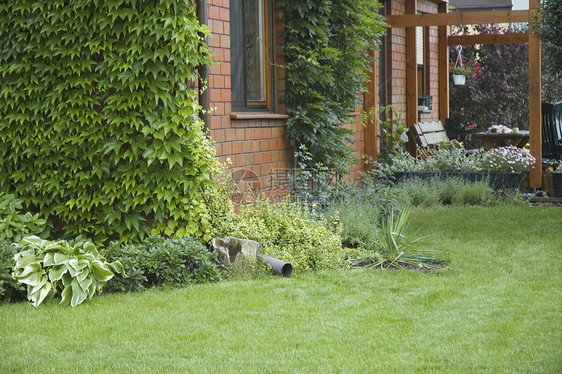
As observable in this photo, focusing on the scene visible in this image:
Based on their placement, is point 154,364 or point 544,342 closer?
point 154,364

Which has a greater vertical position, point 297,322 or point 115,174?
point 115,174

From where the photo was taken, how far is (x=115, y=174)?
689 centimetres

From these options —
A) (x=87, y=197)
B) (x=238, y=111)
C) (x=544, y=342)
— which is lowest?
(x=544, y=342)

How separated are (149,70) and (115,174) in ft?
2.88

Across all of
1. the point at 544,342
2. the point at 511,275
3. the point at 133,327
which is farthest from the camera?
the point at 511,275

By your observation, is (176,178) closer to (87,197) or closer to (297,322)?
(87,197)

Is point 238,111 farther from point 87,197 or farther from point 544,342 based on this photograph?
point 544,342

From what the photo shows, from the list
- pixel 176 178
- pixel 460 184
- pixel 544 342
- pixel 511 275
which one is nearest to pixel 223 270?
pixel 176 178

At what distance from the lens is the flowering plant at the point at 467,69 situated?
18781 millimetres

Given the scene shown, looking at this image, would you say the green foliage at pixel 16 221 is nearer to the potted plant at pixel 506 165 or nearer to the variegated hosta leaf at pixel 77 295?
the variegated hosta leaf at pixel 77 295

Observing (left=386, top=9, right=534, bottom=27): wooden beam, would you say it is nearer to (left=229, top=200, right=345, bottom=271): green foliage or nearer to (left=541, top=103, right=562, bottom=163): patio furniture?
(left=541, top=103, right=562, bottom=163): patio furniture

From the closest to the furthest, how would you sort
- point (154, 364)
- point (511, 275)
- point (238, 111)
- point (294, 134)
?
point (154, 364), point (511, 275), point (238, 111), point (294, 134)

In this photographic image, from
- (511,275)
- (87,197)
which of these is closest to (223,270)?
(87,197)

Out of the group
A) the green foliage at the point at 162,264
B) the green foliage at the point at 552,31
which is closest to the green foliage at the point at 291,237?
the green foliage at the point at 162,264
